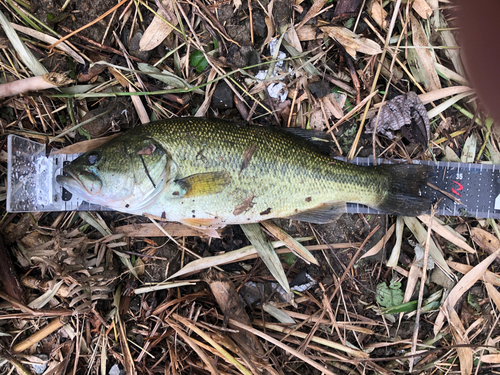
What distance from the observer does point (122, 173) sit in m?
2.95

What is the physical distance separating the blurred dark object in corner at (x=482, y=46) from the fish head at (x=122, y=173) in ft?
8.44

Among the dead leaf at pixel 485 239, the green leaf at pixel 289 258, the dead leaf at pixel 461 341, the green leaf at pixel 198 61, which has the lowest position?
Answer: the dead leaf at pixel 461 341

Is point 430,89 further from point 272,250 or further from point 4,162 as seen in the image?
point 4,162

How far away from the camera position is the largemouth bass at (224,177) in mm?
2967

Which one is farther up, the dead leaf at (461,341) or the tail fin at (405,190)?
the tail fin at (405,190)

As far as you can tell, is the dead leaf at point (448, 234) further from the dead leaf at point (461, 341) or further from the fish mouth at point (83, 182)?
the fish mouth at point (83, 182)

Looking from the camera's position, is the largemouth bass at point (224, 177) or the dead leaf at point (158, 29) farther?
the dead leaf at point (158, 29)

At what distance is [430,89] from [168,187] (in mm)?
3172

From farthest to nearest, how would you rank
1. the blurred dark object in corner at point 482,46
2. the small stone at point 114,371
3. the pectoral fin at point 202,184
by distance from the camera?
the small stone at point 114,371
the pectoral fin at point 202,184
the blurred dark object in corner at point 482,46

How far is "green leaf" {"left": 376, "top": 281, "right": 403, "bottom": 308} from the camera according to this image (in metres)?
3.64

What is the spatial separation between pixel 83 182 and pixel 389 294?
11.5 feet

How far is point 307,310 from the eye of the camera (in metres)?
3.61

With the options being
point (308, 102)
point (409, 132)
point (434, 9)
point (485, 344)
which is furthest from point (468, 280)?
point (434, 9)

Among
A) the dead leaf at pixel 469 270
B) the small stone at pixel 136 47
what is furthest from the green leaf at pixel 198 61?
the dead leaf at pixel 469 270
